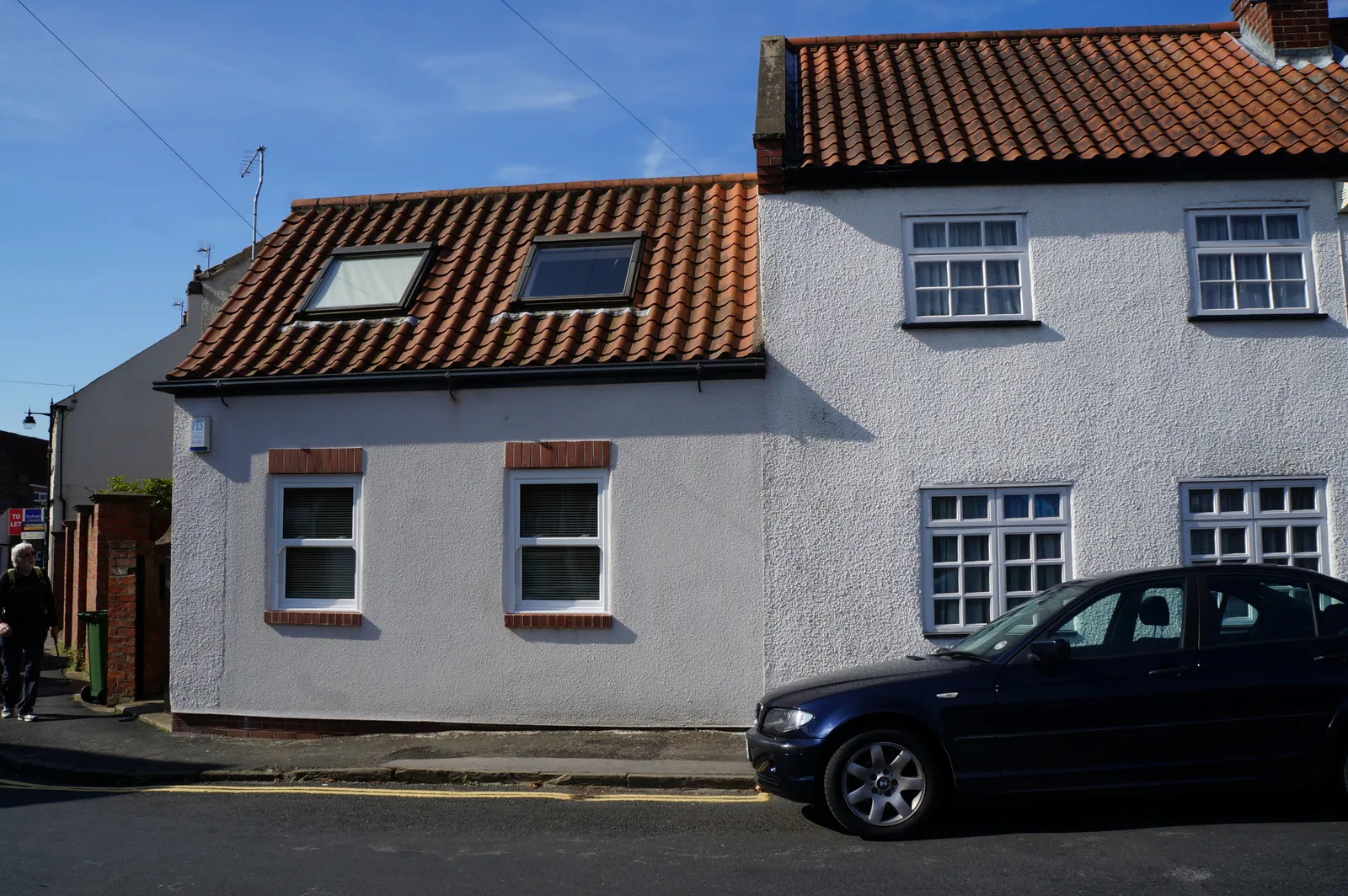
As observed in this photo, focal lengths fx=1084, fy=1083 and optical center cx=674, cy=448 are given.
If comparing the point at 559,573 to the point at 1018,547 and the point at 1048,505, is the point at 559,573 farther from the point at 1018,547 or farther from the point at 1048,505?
the point at 1048,505

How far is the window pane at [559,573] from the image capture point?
10.2m

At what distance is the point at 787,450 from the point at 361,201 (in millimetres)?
7310

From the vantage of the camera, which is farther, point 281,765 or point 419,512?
point 419,512

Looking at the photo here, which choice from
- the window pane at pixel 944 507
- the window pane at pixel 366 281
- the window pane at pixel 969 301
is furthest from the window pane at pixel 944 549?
the window pane at pixel 366 281

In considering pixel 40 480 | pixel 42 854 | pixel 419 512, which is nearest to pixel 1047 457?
pixel 419 512

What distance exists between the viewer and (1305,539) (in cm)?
975

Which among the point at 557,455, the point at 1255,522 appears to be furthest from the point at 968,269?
the point at 557,455

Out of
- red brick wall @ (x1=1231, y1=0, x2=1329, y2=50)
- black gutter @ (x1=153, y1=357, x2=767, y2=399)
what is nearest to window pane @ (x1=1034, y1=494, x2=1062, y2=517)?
black gutter @ (x1=153, y1=357, x2=767, y2=399)

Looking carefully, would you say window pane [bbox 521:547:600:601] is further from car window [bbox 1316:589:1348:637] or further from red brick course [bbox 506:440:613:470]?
car window [bbox 1316:589:1348:637]

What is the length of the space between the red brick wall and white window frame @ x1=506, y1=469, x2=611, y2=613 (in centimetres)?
895

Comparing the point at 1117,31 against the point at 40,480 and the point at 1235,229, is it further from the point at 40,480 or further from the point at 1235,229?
the point at 40,480

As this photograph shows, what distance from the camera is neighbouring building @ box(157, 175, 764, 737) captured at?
32.5ft

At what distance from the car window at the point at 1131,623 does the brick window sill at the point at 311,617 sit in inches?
260

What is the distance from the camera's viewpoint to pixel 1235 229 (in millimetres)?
10117
